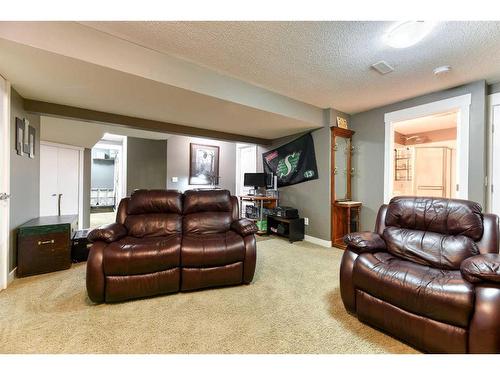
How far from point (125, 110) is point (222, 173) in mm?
3361

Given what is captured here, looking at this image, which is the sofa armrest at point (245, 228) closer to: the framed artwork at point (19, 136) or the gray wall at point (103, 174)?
the framed artwork at point (19, 136)

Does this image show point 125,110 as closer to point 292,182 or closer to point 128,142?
point 292,182

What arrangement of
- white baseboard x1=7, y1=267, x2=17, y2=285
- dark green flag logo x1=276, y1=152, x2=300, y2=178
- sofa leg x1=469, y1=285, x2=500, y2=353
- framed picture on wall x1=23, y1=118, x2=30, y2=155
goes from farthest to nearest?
dark green flag logo x1=276, y1=152, x2=300, y2=178 → framed picture on wall x1=23, y1=118, x2=30, y2=155 → white baseboard x1=7, y1=267, x2=17, y2=285 → sofa leg x1=469, y1=285, x2=500, y2=353

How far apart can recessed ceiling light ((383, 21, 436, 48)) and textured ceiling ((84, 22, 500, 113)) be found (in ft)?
0.28

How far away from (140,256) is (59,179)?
4.28 metres

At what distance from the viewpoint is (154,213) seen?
2525 millimetres

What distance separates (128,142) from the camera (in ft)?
19.8

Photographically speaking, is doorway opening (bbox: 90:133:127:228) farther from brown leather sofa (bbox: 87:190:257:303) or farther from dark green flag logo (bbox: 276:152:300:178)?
brown leather sofa (bbox: 87:190:257:303)

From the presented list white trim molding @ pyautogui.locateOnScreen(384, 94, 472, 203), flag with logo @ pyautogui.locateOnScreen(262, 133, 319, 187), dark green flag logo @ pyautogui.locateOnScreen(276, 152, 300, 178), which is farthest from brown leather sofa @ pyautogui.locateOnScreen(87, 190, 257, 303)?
white trim molding @ pyautogui.locateOnScreen(384, 94, 472, 203)

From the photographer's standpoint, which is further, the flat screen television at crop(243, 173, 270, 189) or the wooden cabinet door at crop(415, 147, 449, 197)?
the flat screen television at crop(243, 173, 270, 189)

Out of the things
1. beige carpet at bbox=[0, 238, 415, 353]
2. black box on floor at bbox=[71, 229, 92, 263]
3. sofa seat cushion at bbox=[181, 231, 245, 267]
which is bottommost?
beige carpet at bbox=[0, 238, 415, 353]

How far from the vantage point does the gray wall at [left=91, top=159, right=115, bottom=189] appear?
823 cm

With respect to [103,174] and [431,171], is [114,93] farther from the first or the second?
[103,174]

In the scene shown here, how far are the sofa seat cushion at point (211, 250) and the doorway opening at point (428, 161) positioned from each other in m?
3.81
